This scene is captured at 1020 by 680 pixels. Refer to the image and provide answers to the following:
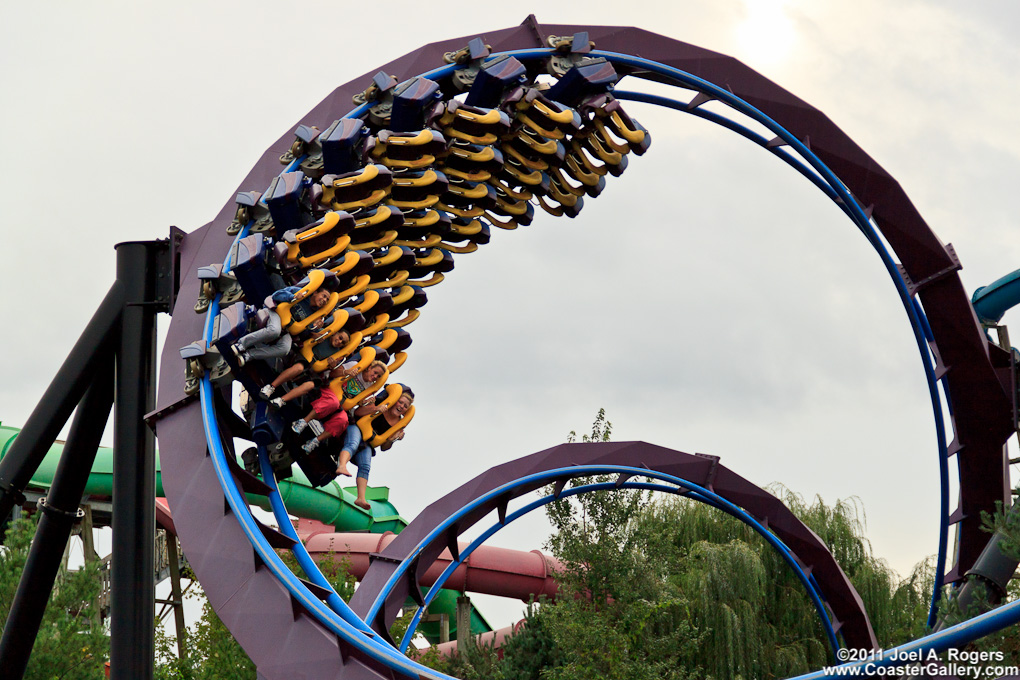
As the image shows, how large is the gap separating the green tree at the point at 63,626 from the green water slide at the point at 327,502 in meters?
4.55

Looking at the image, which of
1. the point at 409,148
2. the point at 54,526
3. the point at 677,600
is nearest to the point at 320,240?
the point at 409,148

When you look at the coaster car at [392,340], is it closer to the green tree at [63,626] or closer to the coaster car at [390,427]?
the coaster car at [390,427]

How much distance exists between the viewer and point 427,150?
7.31 meters

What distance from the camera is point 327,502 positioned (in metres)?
18.2

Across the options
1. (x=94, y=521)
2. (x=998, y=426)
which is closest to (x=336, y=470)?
(x=998, y=426)

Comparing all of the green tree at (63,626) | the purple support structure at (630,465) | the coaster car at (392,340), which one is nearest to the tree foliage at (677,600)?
the purple support structure at (630,465)

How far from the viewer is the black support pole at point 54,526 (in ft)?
23.5

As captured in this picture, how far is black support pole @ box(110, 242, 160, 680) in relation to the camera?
6.56m

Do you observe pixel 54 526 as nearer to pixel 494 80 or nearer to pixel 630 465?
pixel 494 80

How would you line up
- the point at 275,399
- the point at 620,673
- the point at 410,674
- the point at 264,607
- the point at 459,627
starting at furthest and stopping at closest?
the point at 459,627 → the point at 620,673 → the point at 275,399 → the point at 264,607 → the point at 410,674

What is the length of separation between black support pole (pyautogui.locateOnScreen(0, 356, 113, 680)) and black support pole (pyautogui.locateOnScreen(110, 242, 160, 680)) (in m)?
0.25

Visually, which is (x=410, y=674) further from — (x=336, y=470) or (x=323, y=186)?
(x=323, y=186)

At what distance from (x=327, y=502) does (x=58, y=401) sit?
36.7ft

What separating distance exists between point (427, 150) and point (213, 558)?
2.64m
